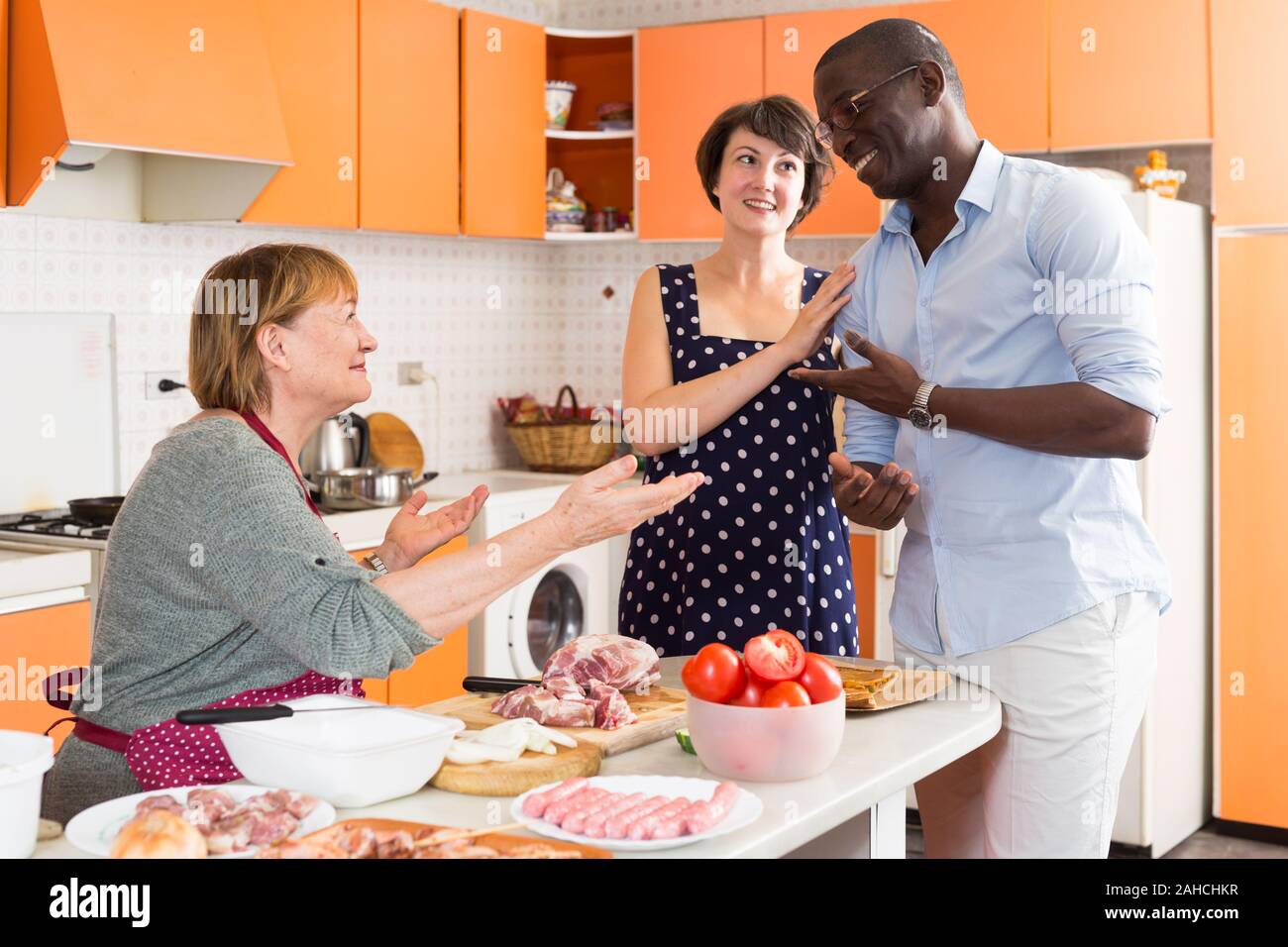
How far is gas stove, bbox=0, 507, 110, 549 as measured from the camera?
9.85ft

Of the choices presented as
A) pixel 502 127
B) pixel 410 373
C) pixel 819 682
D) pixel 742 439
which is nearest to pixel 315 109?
pixel 502 127

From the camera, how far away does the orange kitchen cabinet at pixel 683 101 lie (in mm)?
4426

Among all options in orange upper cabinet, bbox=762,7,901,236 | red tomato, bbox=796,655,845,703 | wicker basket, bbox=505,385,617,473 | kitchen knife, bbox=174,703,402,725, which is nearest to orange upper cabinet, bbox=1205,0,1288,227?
orange upper cabinet, bbox=762,7,901,236

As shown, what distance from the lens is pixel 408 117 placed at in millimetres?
4039

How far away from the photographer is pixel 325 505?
3.66 m

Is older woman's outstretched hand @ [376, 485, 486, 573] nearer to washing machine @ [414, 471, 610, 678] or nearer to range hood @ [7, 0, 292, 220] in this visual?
range hood @ [7, 0, 292, 220]

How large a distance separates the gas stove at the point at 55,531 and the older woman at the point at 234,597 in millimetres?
1398

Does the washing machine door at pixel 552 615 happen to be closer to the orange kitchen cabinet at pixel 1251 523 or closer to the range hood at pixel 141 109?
the range hood at pixel 141 109

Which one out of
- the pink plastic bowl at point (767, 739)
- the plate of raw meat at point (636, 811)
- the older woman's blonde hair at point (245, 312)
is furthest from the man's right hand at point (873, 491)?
the older woman's blonde hair at point (245, 312)

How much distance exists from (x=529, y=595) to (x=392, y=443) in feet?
2.19

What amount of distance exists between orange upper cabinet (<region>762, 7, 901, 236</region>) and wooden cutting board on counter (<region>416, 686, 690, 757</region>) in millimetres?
2588

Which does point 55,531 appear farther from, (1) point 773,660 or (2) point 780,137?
(1) point 773,660

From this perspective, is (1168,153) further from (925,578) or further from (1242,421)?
(925,578)
